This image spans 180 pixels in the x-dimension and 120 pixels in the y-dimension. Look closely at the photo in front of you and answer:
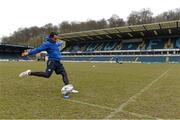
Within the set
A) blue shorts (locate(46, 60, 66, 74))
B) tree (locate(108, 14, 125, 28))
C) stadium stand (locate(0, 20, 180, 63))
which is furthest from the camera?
tree (locate(108, 14, 125, 28))

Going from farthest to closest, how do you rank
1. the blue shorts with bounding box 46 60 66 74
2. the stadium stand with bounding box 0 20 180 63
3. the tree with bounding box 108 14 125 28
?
1. the tree with bounding box 108 14 125 28
2. the stadium stand with bounding box 0 20 180 63
3. the blue shorts with bounding box 46 60 66 74

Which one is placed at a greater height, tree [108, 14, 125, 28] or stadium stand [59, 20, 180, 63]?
tree [108, 14, 125, 28]

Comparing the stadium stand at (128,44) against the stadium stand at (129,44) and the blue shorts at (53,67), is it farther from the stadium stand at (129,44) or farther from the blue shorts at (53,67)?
the blue shorts at (53,67)

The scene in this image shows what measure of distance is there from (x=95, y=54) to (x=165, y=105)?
77778mm

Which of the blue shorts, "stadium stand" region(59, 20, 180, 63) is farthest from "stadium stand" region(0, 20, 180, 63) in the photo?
the blue shorts

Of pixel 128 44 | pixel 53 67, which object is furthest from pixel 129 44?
pixel 53 67

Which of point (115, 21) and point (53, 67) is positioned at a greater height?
point (115, 21)

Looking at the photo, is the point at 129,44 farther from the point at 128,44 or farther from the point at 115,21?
the point at 115,21

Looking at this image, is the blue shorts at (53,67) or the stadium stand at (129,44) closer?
the blue shorts at (53,67)

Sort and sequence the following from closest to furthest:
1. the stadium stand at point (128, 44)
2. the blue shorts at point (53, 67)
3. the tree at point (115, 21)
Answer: the blue shorts at point (53, 67), the stadium stand at point (128, 44), the tree at point (115, 21)

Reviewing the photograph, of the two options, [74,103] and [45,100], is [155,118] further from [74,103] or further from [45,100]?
[45,100]

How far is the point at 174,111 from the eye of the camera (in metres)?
6.93

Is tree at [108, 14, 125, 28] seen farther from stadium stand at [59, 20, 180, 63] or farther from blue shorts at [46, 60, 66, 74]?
blue shorts at [46, 60, 66, 74]

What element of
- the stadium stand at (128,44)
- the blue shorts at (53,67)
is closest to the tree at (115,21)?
the stadium stand at (128,44)
